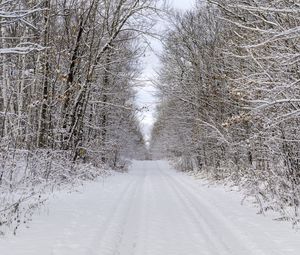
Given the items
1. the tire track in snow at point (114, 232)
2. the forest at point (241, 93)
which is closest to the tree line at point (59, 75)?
the tire track in snow at point (114, 232)

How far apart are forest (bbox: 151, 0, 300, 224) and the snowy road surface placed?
4.02 ft

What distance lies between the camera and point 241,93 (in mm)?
9219

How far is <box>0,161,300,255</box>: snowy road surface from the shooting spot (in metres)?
6.54

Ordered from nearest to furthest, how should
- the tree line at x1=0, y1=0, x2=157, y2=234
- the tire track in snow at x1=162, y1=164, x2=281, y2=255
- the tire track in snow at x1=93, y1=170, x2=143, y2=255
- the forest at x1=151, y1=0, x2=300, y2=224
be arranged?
the tire track in snow at x1=93, y1=170, x2=143, y2=255, the tire track in snow at x1=162, y1=164, x2=281, y2=255, the forest at x1=151, y1=0, x2=300, y2=224, the tree line at x1=0, y1=0, x2=157, y2=234

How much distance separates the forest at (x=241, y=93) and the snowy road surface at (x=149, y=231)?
1224mm

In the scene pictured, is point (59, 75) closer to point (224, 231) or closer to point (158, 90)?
point (224, 231)

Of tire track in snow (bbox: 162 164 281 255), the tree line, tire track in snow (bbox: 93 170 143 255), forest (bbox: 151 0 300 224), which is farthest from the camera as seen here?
the tree line

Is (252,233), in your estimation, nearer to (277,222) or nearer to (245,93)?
(277,222)

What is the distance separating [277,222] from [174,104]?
2223 cm

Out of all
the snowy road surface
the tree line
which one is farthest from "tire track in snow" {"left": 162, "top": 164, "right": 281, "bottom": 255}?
the tree line

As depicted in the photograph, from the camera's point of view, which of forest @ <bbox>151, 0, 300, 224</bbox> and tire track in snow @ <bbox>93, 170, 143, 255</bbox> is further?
forest @ <bbox>151, 0, 300, 224</bbox>

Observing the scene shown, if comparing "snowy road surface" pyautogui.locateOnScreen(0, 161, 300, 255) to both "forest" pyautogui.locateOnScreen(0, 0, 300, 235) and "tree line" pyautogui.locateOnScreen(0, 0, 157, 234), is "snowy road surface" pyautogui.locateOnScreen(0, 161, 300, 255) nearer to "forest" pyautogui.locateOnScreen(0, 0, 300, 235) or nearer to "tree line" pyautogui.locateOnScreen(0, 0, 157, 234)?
"forest" pyautogui.locateOnScreen(0, 0, 300, 235)

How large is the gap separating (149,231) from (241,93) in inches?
137

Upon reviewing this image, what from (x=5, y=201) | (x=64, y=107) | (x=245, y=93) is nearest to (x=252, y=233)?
(x=245, y=93)
